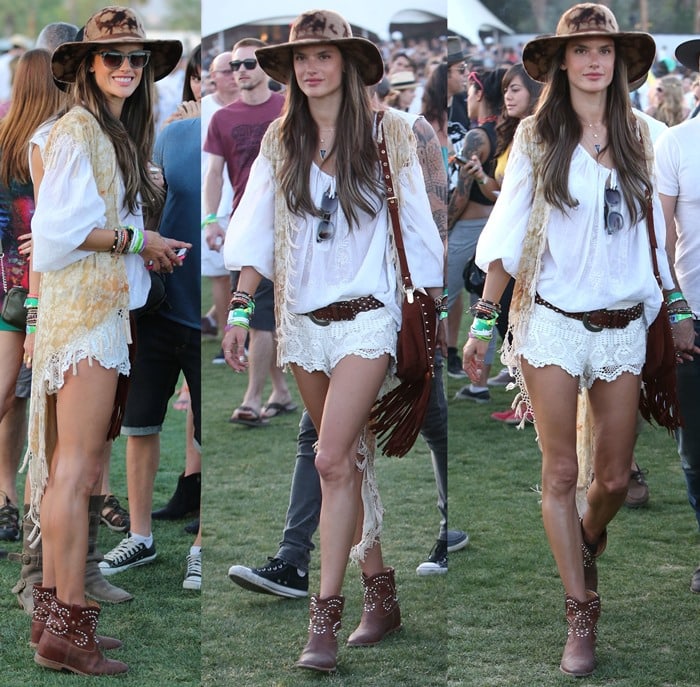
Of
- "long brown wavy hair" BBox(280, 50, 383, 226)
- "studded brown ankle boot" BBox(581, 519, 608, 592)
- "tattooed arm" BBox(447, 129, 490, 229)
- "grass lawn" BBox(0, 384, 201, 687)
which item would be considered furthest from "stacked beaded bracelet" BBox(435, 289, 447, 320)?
"grass lawn" BBox(0, 384, 201, 687)

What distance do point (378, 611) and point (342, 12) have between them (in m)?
1.72

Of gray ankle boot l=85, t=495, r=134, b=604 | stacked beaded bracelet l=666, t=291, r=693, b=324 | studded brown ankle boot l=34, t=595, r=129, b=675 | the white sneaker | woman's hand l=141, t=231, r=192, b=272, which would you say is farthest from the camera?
gray ankle boot l=85, t=495, r=134, b=604

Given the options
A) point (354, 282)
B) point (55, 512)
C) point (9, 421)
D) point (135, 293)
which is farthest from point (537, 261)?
point (9, 421)

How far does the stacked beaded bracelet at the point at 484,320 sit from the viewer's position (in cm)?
372

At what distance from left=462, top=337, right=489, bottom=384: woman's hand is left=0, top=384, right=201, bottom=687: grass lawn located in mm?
1161

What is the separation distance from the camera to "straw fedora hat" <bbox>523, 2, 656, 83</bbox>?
12.0 ft

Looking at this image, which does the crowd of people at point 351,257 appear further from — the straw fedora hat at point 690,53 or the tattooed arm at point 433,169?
the straw fedora hat at point 690,53

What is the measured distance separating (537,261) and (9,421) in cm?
267

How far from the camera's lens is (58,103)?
14.6ft

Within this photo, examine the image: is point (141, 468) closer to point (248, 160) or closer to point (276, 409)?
point (276, 409)

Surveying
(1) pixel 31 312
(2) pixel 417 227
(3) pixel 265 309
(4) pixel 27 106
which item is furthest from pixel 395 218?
(4) pixel 27 106

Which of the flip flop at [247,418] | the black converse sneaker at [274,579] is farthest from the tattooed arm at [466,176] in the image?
the black converse sneaker at [274,579]

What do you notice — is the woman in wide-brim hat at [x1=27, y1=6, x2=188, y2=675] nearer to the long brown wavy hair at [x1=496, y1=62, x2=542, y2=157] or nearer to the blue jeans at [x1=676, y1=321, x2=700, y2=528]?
the long brown wavy hair at [x1=496, y1=62, x2=542, y2=157]

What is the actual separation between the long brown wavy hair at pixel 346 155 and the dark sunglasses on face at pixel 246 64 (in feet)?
0.47
